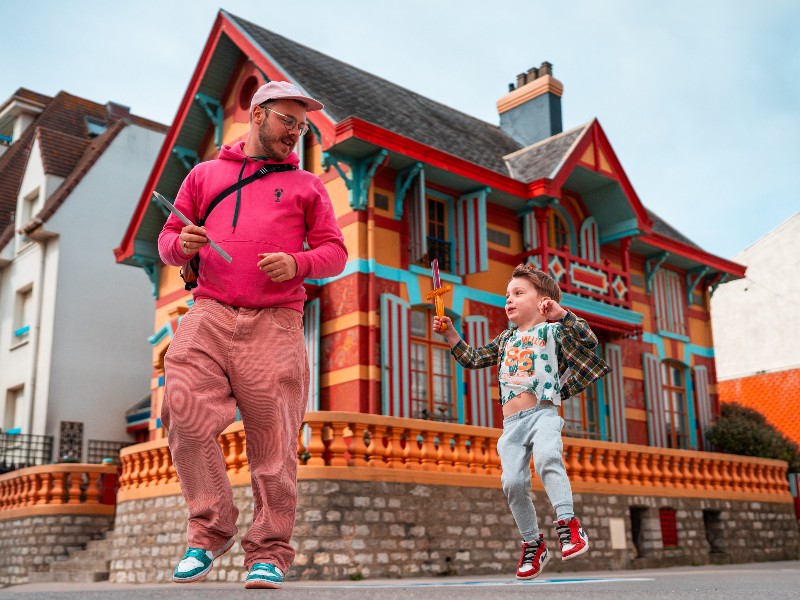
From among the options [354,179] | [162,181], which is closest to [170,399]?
[354,179]

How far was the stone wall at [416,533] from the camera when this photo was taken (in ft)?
35.1

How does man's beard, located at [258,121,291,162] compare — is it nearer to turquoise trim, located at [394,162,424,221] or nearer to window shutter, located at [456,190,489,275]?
turquoise trim, located at [394,162,424,221]

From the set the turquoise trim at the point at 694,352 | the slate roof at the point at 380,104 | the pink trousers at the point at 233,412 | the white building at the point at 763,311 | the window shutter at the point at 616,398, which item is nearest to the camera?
the pink trousers at the point at 233,412

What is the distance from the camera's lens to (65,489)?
51.5ft

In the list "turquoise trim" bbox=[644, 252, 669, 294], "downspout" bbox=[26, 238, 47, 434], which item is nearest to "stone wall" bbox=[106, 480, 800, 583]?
"turquoise trim" bbox=[644, 252, 669, 294]

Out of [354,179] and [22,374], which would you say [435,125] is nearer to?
[354,179]

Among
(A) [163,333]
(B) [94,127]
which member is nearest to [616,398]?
(A) [163,333]

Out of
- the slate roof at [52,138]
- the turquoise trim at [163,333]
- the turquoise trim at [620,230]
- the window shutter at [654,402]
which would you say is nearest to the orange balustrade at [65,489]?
the turquoise trim at [163,333]

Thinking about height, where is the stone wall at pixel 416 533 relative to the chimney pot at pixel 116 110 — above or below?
below

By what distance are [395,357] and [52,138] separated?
45.3ft

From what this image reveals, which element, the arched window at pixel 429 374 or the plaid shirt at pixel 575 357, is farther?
the arched window at pixel 429 374

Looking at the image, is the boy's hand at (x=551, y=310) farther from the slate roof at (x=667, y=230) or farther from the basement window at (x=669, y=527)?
the slate roof at (x=667, y=230)

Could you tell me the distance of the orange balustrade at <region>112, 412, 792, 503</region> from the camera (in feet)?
36.5

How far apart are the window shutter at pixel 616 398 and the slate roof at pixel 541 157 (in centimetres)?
374
